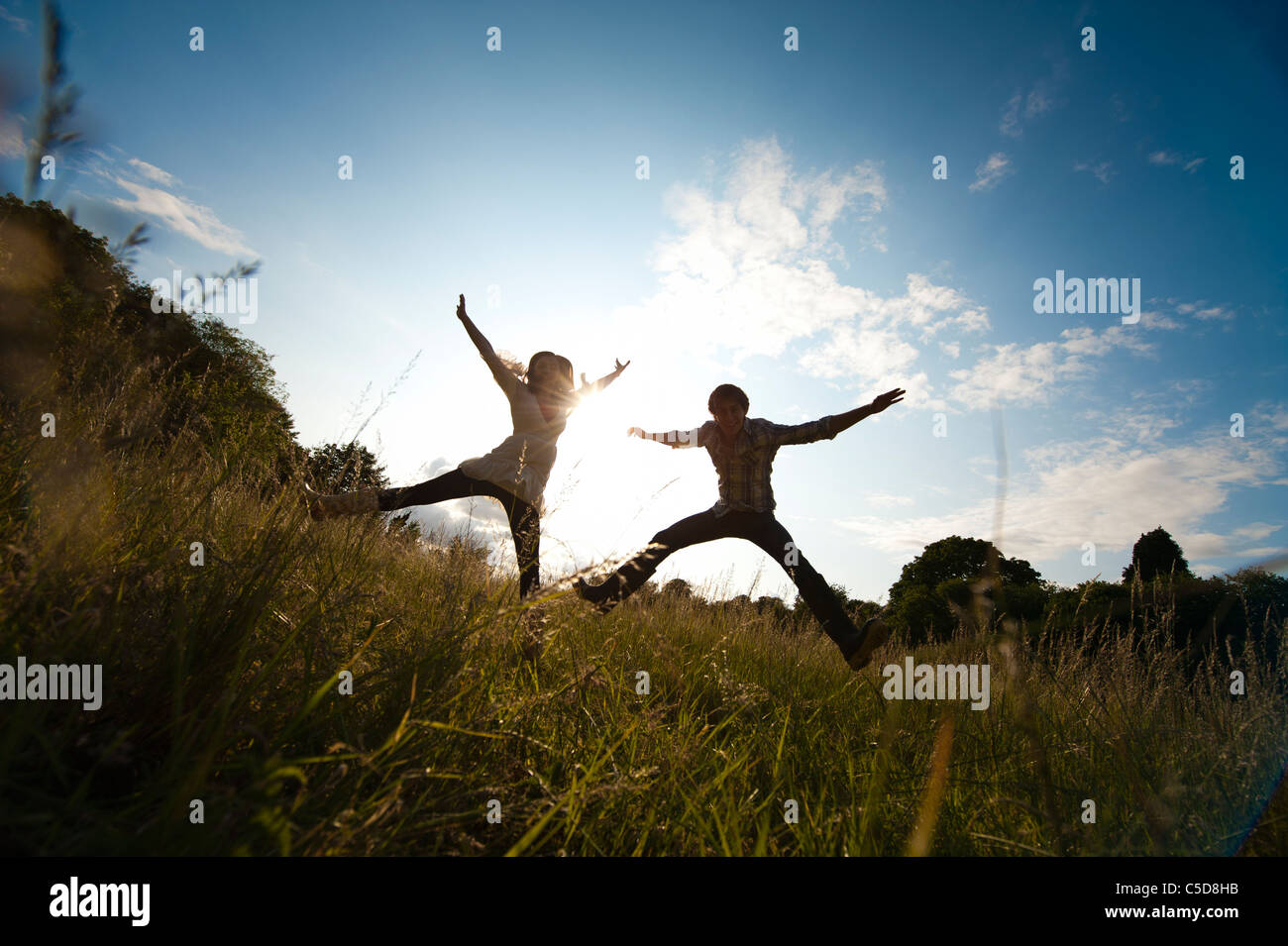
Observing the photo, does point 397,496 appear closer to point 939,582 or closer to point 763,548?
point 763,548

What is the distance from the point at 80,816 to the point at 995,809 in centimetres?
272

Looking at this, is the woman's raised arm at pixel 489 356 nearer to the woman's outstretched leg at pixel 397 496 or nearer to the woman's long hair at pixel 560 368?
the woman's long hair at pixel 560 368

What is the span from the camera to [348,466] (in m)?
2.56

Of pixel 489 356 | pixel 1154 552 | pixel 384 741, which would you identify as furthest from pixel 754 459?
pixel 1154 552

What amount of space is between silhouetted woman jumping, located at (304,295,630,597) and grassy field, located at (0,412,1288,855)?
1203mm

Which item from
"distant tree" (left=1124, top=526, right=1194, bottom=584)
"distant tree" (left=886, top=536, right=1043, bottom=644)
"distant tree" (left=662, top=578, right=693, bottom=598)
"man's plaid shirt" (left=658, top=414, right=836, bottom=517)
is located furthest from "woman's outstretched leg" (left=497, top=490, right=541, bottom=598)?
"distant tree" (left=1124, top=526, right=1194, bottom=584)

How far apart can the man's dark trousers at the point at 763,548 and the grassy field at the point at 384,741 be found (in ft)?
Result: 3.63

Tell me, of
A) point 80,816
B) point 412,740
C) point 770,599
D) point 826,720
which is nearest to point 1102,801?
point 826,720

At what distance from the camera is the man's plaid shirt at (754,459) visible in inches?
184

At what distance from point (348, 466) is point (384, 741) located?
153 cm

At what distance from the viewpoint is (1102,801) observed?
6.50 ft

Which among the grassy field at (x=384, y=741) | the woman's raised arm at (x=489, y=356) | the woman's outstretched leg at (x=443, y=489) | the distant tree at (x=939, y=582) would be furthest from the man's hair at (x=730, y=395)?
the distant tree at (x=939, y=582)
